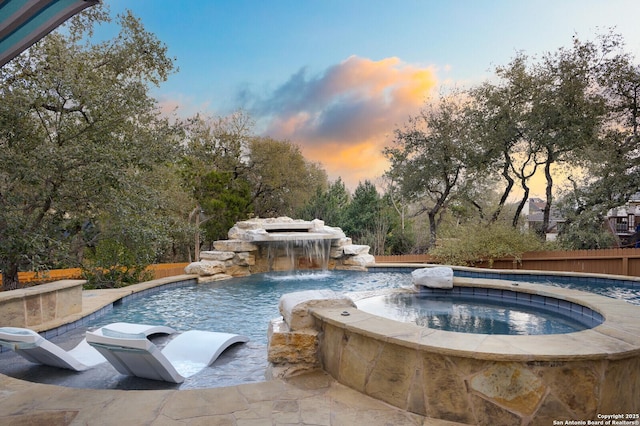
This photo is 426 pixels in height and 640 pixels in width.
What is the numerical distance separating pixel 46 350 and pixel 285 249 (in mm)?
8482

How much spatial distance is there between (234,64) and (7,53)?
14.8 metres

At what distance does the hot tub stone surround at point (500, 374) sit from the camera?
2.26m

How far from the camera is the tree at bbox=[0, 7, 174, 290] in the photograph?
585 centimetres

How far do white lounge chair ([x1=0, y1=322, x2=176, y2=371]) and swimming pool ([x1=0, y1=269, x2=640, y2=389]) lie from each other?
0.29 ft

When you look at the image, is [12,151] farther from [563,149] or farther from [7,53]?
[563,149]

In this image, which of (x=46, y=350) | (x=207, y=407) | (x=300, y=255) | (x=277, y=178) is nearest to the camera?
(x=207, y=407)

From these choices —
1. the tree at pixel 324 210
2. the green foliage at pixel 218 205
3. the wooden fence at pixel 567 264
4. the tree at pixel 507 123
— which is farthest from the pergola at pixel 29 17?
the tree at pixel 324 210

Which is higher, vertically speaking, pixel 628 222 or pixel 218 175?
pixel 218 175

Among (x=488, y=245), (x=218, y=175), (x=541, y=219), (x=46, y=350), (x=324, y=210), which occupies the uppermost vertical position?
(x=218, y=175)

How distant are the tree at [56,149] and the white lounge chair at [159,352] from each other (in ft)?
11.1

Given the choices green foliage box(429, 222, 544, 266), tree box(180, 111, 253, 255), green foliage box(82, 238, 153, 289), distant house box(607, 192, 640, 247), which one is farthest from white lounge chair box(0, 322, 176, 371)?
distant house box(607, 192, 640, 247)

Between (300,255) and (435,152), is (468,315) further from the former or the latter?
(435,152)

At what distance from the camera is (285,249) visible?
38.2 ft

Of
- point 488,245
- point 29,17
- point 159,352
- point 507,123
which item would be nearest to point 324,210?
point 488,245
